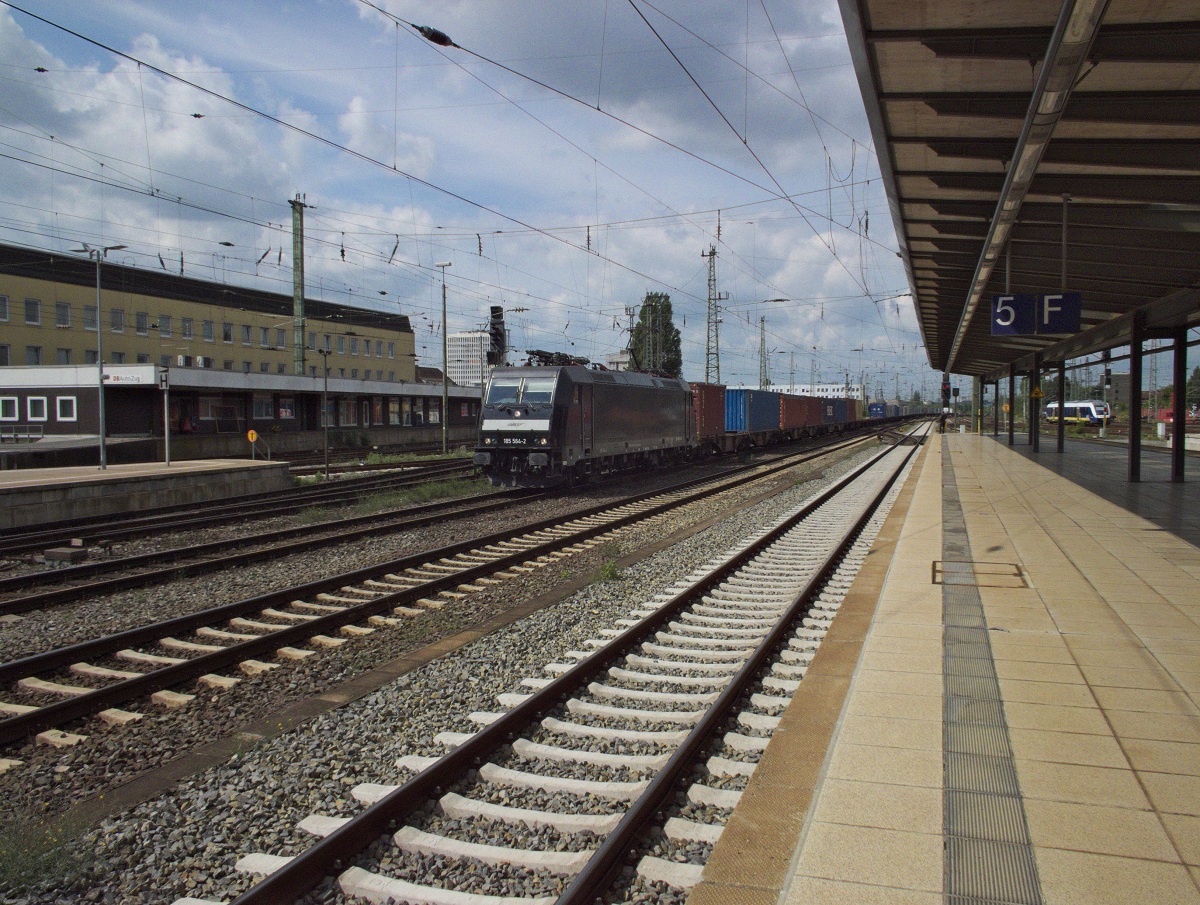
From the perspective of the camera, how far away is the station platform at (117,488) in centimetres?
1553

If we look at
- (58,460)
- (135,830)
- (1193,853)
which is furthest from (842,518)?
(58,460)

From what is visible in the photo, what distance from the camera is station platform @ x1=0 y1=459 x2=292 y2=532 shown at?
611 inches

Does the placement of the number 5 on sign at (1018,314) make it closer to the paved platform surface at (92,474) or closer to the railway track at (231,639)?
the railway track at (231,639)

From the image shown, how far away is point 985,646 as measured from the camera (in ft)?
19.7

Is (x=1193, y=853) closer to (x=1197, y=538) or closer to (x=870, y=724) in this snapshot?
(x=870, y=724)

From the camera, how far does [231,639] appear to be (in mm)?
7168

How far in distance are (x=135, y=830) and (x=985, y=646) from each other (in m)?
5.50

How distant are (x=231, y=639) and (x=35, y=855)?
3.68m

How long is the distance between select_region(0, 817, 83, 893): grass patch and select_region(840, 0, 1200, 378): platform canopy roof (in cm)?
664

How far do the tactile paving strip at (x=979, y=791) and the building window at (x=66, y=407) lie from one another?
35.1 meters

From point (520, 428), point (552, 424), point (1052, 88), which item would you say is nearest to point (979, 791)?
point (1052, 88)

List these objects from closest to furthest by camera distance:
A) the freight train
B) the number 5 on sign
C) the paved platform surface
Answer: the number 5 on sign < the paved platform surface < the freight train

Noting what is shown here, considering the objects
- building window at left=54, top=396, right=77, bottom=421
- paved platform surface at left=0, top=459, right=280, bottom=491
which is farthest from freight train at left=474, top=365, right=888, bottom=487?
building window at left=54, top=396, right=77, bottom=421

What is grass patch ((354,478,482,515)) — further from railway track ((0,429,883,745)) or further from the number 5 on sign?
the number 5 on sign
